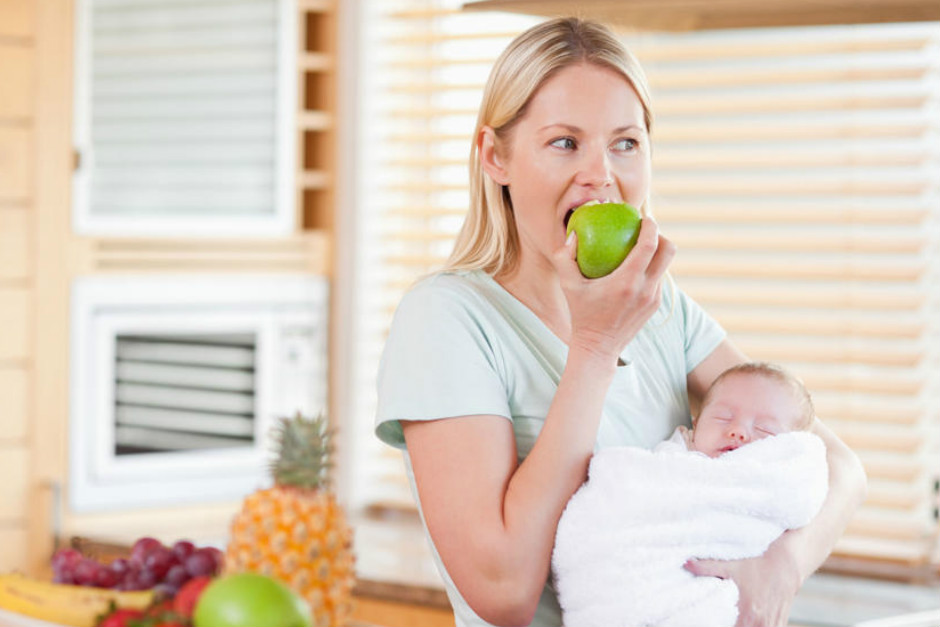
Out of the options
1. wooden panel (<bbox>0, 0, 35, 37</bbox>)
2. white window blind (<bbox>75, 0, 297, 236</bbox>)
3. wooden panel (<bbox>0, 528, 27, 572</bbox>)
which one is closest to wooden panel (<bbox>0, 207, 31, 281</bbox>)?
white window blind (<bbox>75, 0, 297, 236</bbox>)

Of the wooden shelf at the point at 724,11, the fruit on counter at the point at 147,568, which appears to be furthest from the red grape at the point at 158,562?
the wooden shelf at the point at 724,11

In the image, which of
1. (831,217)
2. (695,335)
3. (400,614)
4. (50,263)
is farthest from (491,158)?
(50,263)

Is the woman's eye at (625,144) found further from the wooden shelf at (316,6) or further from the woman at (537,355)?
the wooden shelf at (316,6)

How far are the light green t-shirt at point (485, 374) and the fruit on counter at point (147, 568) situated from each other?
26cm

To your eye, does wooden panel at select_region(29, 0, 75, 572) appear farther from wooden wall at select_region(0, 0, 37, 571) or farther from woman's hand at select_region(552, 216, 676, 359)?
woman's hand at select_region(552, 216, 676, 359)

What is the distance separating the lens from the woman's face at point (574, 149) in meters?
1.39

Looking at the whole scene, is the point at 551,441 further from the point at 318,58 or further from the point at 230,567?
the point at 318,58

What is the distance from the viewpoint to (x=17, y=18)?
2725 millimetres

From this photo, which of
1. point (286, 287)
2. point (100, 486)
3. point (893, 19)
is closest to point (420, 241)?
point (286, 287)

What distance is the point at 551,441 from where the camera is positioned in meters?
1.28

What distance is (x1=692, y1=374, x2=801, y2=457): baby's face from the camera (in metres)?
1.50

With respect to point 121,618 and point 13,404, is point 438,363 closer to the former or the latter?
point 121,618

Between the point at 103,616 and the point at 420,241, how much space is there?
211 cm

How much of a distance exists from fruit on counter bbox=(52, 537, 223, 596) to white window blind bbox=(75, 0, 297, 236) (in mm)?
1798
